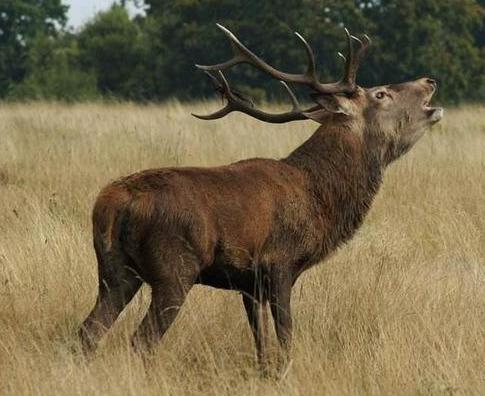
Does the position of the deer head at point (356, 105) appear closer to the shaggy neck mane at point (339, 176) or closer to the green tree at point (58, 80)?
the shaggy neck mane at point (339, 176)

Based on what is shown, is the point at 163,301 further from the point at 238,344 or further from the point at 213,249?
the point at 238,344

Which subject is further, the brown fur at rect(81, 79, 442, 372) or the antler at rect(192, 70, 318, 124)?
the antler at rect(192, 70, 318, 124)

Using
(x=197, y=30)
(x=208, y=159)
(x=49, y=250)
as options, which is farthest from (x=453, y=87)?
(x=49, y=250)

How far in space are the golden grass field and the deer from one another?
259 mm

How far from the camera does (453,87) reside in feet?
111

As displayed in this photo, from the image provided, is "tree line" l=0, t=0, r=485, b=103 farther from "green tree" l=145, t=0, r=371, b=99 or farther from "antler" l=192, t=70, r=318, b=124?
"antler" l=192, t=70, r=318, b=124

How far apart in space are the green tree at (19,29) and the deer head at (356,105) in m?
34.0

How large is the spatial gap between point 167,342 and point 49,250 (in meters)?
1.56

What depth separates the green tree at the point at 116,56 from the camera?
36719 millimetres

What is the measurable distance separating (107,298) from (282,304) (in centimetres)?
80

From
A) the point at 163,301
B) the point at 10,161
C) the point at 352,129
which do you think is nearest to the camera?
the point at 163,301

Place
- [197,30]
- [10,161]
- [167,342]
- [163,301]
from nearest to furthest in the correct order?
[163,301] → [167,342] → [10,161] → [197,30]

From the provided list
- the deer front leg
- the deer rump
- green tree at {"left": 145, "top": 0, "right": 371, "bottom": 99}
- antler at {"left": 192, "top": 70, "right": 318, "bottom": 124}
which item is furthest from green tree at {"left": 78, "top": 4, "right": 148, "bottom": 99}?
the deer front leg

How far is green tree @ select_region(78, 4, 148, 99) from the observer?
120ft
